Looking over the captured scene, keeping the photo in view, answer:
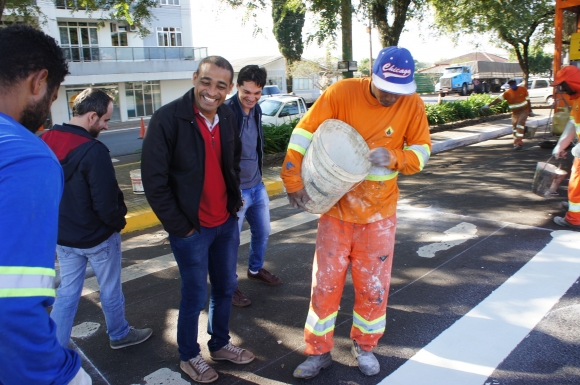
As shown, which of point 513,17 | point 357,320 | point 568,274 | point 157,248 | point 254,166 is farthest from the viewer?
point 513,17

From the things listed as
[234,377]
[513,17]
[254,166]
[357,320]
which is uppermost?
[513,17]

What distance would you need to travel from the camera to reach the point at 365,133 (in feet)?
10.1

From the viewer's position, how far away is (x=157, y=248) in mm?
5961

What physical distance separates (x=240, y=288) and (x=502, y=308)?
7.63 feet

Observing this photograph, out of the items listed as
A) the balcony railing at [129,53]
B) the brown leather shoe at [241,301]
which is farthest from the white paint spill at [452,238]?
the balcony railing at [129,53]

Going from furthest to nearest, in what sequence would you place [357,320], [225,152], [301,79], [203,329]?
1. [301,79]
2. [203,329]
3. [357,320]
4. [225,152]

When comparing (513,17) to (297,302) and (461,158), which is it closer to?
(461,158)

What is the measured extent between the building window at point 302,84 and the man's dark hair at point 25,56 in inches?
1677

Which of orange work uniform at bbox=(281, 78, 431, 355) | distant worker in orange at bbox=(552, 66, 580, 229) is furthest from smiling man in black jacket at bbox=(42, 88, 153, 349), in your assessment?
distant worker in orange at bbox=(552, 66, 580, 229)

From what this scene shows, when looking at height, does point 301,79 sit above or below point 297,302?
above

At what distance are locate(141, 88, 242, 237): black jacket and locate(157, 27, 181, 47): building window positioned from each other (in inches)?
1351

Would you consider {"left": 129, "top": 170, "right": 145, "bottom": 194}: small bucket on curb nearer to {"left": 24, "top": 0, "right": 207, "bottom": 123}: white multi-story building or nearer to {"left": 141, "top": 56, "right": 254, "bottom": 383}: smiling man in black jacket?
{"left": 141, "top": 56, "right": 254, "bottom": 383}: smiling man in black jacket

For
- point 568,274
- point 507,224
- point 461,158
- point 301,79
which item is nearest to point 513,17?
point 461,158

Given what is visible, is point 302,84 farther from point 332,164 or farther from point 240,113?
point 332,164
